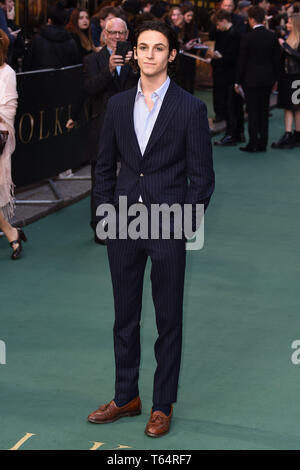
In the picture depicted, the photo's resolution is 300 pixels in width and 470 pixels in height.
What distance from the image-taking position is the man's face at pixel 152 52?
4.34 m

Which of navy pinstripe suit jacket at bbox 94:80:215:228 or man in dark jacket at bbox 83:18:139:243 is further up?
navy pinstripe suit jacket at bbox 94:80:215:228

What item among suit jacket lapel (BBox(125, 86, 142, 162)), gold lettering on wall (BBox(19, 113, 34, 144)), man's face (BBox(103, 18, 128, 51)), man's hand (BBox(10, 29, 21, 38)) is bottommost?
gold lettering on wall (BBox(19, 113, 34, 144))

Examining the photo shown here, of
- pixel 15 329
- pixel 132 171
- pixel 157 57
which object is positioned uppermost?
pixel 157 57

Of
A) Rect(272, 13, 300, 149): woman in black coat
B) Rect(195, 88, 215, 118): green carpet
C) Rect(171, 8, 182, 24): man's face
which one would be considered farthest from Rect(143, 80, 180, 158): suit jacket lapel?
Rect(195, 88, 215, 118): green carpet

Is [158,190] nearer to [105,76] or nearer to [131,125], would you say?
[131,125]

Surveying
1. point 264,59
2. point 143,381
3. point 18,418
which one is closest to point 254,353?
point 143,381

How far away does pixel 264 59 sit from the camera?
13.4m

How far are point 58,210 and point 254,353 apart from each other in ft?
15.2

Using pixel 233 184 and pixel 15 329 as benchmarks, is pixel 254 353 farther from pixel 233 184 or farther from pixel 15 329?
pixel 233 184

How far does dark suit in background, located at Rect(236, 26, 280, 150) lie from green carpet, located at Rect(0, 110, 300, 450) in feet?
13.9

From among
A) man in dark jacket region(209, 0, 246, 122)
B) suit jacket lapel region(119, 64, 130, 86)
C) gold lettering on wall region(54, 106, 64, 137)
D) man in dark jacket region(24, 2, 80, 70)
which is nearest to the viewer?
suit jacket lapel region(119, 64, 130, 86)

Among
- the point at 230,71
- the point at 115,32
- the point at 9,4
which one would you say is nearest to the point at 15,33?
the point at 9,4

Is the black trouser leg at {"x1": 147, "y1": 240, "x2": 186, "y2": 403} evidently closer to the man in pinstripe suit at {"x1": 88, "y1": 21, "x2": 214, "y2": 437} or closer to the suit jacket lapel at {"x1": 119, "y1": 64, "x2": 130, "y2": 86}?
the man in pinstripe suit at {"x1": 88, "y1": 21, "x2": 214, "y2": 437}

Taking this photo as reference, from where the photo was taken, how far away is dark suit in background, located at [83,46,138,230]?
7934 millimetres
